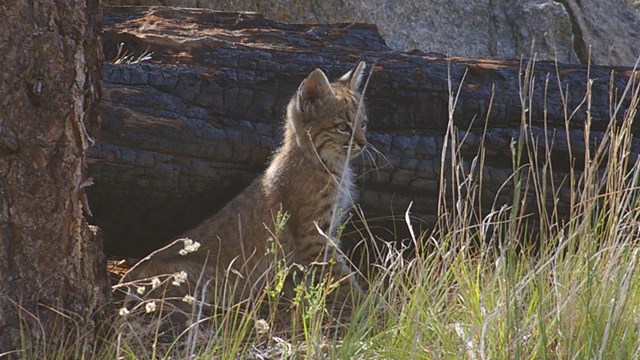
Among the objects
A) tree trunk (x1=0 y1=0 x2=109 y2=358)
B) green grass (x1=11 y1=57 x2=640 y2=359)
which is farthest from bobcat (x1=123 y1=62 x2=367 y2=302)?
tree trunk (x1=0 y1=0 x2=109 y2=358)

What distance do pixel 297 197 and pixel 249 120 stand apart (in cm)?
55

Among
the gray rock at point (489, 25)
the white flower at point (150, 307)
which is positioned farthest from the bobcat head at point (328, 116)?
the gray rock at point (489, 25)

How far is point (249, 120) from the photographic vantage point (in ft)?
20.9

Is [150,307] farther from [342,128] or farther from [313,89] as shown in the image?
[342,128]

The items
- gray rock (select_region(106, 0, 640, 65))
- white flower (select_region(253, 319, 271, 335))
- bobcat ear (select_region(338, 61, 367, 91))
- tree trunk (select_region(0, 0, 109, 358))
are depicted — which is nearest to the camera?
white flower (select_region(253, 319, 271, 335))

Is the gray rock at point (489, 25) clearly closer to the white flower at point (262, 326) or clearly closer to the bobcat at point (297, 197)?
the bobcat at point (297, 197)

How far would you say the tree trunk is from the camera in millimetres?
4285

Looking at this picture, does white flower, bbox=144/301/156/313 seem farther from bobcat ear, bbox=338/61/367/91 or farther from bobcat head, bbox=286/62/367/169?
bobcat ear, bbox=338/61/367/91

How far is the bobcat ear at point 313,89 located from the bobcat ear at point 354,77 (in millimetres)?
140

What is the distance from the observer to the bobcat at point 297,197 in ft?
20.6

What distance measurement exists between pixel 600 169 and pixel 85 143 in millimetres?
3238

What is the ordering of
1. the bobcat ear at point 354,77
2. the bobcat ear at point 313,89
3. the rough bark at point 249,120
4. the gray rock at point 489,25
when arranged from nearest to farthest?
the rough bark at point 249,120, the bobcat ear at point 313,89, the bobcat ear at point 354,77, the gray rock at point 489,25

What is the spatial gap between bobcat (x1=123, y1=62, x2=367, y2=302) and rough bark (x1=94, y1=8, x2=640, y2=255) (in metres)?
0.13

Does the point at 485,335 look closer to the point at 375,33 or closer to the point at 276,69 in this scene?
the point at 276,69
